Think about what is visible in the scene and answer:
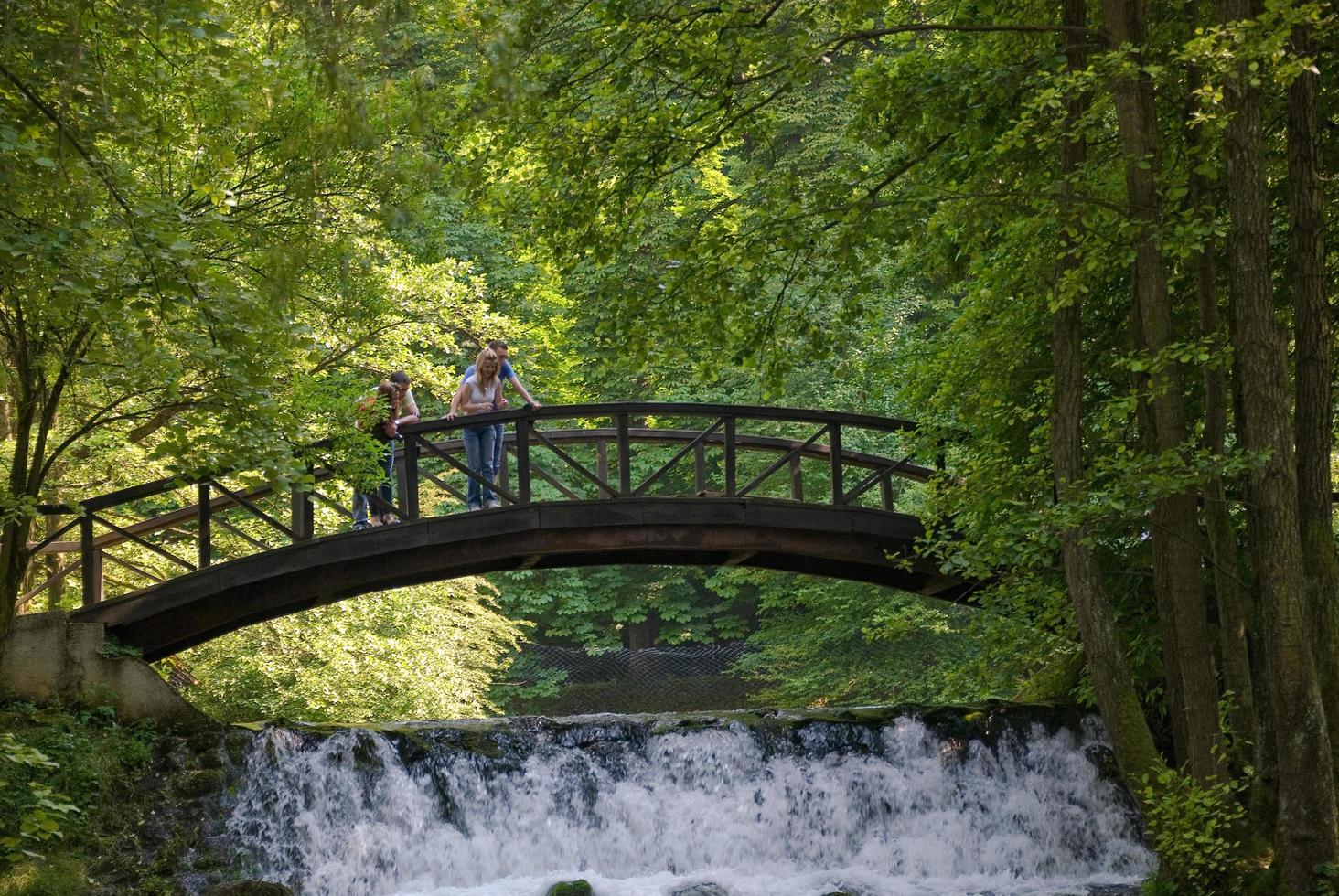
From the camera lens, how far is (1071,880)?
40.2ft

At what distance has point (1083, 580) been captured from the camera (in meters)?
9.97

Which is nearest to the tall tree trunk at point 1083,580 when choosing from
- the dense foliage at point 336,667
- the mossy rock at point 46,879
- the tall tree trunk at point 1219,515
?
the tall tree trunk at point 1219,515

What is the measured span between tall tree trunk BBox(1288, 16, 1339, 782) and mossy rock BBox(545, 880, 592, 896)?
6.08 metres

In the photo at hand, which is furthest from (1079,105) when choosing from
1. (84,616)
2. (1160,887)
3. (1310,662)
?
(84,616)

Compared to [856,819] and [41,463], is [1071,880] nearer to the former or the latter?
[856,819]

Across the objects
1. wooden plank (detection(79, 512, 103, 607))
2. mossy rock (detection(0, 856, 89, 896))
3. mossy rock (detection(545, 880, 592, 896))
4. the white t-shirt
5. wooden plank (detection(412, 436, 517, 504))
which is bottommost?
mossy rock (detection(545, 880, 592, 896))

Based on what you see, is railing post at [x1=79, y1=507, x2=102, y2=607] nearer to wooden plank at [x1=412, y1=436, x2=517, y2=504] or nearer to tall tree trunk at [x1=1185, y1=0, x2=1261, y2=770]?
wooden plank at [x1=412, y1=436, x2=517, y2=504]

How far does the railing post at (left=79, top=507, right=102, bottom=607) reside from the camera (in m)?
12.9

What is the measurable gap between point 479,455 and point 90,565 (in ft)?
12.3

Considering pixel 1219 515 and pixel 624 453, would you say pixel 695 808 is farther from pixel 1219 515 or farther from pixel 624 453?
pixel 1219 515

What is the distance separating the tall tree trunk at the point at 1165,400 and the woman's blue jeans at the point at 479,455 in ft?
21.7

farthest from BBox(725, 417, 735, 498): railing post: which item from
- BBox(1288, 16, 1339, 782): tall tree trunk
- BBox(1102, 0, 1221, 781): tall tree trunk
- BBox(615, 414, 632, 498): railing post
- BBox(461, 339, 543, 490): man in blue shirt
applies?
BBox(1288, 16, 1339, 782): tall tree trunk

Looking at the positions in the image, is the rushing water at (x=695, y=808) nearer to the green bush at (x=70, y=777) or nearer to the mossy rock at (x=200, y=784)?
the mossy rock at (x=200, y=784)

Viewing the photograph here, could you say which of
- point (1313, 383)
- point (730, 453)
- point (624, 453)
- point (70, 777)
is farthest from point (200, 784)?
point (1313, 383)
